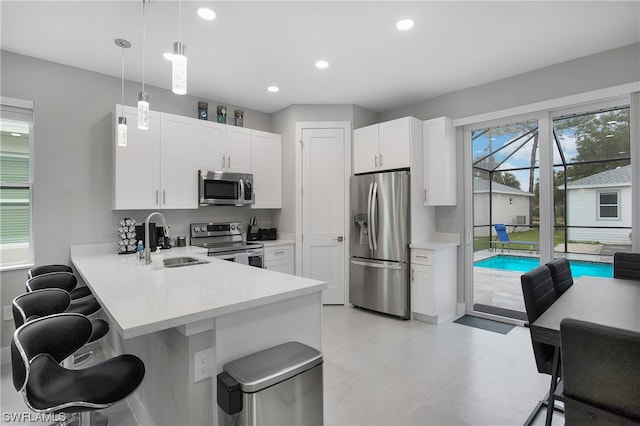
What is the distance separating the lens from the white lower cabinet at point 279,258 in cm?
420

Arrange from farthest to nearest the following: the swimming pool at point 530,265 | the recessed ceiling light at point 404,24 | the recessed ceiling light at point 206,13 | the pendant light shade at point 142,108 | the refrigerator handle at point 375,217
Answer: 1. the refrigerator handle at point 375,217
2. the swimming pool at point 530,265
3. the recessed ceiling light at point 404,24
4. the recessed ceiling light at point 206,13
5. the pendant light shade at point 142,108

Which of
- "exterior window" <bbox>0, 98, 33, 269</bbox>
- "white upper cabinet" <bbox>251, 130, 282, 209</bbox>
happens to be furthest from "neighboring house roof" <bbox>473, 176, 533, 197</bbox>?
"exterior window" <bbox>0, 98, 33, 269</bbox>

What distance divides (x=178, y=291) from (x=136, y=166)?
223 cm

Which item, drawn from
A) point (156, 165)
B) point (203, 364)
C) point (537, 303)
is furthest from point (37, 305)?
point (537, 303)

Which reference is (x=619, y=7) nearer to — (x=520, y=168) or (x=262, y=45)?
(x=520, y=168)

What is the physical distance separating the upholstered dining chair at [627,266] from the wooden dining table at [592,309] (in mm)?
331

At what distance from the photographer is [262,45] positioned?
114 inches

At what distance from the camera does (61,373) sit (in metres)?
1.25

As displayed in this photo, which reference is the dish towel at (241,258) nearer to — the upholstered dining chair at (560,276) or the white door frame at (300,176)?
the white door frame at (300,176)

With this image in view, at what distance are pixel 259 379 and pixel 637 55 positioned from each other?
4029mm

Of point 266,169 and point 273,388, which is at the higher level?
point 266,169

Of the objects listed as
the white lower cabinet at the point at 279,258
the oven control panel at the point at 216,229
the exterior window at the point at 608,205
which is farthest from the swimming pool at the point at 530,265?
the oven control panel at the point at 216,229

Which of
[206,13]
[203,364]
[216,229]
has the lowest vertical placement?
[203,364]

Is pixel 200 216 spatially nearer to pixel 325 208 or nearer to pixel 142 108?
pixel 325 208
